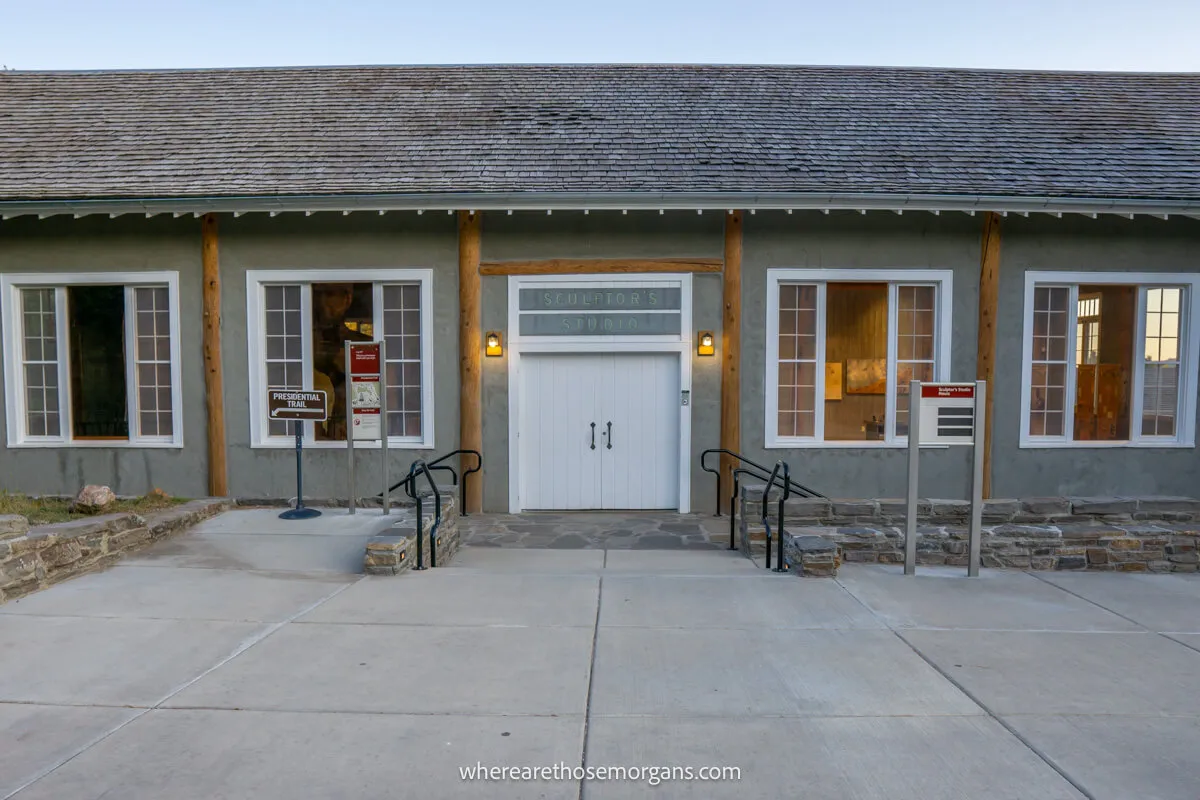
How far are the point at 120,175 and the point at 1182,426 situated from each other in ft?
44.4

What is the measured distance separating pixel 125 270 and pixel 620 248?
6137mm

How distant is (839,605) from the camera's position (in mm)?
5938

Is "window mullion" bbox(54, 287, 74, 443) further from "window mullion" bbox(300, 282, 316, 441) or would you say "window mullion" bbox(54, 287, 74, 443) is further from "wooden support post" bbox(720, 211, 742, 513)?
"wooden support post" bbox(720, 211, 742, 513)

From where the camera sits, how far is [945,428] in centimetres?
698

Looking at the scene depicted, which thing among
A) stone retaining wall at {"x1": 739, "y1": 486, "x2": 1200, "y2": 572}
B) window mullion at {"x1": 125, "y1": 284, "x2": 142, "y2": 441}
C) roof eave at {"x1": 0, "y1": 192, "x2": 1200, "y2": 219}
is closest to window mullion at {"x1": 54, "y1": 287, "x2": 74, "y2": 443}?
window mullion at {"x1": 125, "y1": 284, "x2": 142, "y2": 441}

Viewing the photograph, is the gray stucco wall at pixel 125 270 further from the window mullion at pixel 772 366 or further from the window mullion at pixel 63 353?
the window mullion at pixel 772 366

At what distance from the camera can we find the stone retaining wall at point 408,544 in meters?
6.72

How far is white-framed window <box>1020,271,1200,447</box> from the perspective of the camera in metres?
9.71

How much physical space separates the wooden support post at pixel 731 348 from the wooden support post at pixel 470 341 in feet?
9.79

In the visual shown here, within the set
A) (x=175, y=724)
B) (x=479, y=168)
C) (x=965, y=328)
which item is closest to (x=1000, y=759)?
(x=175, y=724)

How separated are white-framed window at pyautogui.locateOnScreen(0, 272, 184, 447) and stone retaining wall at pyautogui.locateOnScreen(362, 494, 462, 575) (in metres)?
3.94

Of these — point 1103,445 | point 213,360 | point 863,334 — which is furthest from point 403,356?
point 1103,445

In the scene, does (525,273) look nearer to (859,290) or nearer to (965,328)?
(859,290)

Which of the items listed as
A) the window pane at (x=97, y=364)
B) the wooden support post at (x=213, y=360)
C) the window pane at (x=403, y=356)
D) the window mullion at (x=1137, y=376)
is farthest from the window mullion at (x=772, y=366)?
the window pane at (x=97, y=364)
